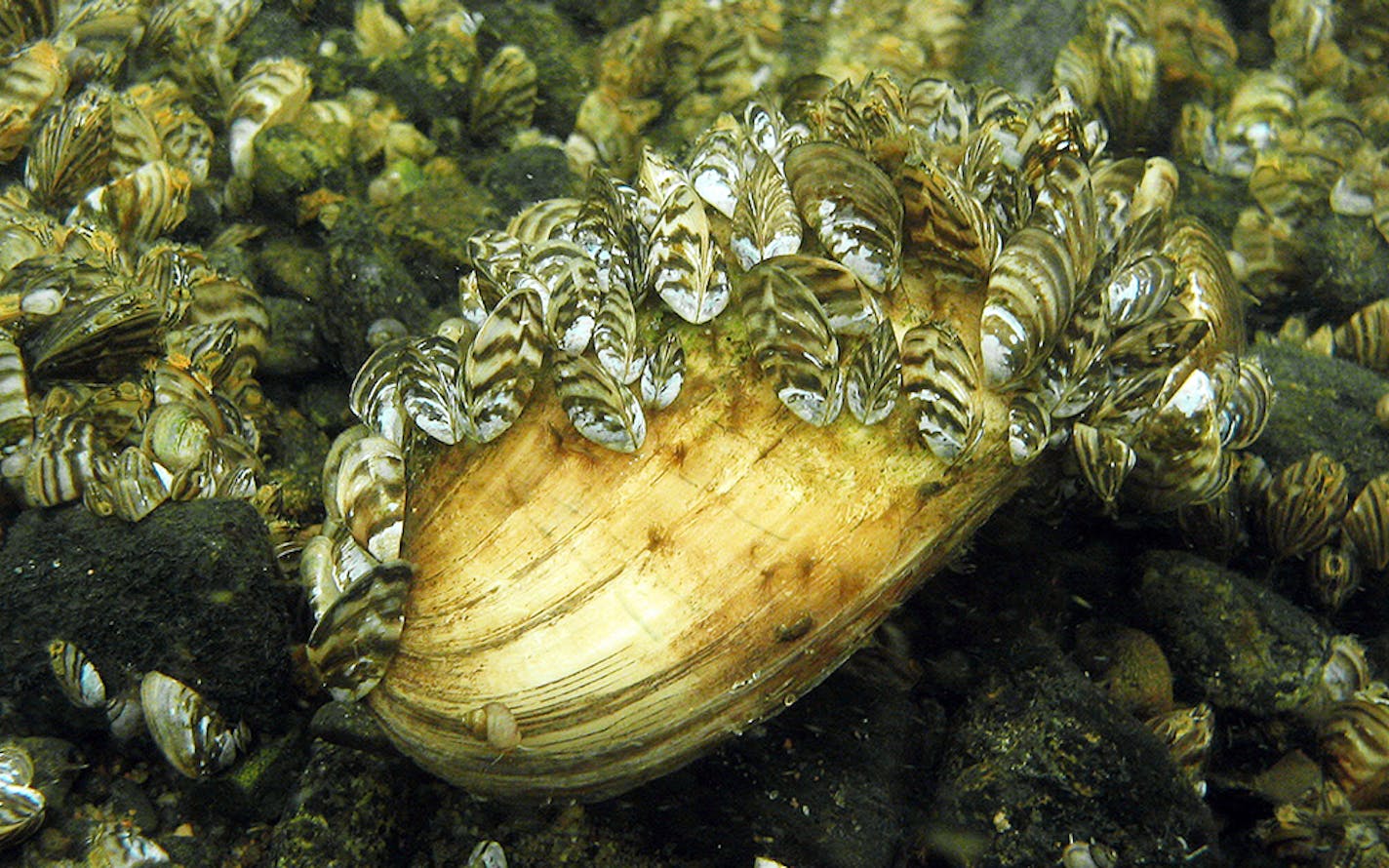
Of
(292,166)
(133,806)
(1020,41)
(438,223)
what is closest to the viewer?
(133,806)

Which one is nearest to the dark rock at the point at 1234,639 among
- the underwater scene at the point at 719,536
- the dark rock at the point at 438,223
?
the underwater scene at the point at 719,536

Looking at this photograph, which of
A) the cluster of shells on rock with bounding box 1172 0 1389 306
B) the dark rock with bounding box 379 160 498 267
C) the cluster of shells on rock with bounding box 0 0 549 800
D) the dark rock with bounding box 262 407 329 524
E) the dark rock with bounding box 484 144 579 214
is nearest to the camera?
the cluster of shells on rock with bounding box 0 0 549 800

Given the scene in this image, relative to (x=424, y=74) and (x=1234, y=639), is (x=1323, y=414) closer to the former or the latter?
(x=1234, y=639)

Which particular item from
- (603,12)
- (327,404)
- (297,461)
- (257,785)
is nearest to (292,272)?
(327,404)

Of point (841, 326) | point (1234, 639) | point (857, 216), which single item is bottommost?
point (1234, 639)

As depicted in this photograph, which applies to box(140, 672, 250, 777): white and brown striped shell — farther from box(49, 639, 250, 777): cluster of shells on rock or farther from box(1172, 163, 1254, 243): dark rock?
box(1172, 163, 1254, 243): dark rock

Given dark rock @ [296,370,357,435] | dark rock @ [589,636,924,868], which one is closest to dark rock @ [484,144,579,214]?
dark rock @ [296,370,357,435]

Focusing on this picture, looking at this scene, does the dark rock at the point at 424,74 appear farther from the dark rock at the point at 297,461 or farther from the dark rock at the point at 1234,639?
the dark rock at the point at 1234,639
